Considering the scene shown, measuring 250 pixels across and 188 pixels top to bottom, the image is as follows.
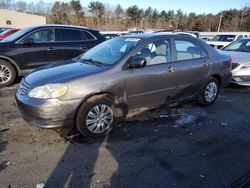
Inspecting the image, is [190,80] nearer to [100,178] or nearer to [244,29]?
[100,178]

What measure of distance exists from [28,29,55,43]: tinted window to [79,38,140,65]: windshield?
11.2ft

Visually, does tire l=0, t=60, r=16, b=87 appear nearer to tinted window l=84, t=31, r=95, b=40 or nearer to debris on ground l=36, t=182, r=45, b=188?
tinted window l=84, t=31, r=95, b=40

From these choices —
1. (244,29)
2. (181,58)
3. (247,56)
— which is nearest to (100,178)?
(181,58)

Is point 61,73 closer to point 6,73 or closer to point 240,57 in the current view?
point 6,73

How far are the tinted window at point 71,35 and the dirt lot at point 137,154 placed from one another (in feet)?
12.4

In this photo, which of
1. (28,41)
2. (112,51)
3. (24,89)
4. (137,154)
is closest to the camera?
(137,154)

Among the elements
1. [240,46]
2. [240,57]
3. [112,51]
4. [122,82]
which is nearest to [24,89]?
[122,82]

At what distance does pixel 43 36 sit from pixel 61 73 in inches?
174

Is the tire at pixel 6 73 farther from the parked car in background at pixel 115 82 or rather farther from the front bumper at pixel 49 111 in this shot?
the front bumper at pixel 49 111

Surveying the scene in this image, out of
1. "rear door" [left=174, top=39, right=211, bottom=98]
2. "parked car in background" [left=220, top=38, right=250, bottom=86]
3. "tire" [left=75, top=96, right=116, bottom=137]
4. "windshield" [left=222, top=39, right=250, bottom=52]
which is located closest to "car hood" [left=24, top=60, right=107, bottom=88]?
"tire" [left=75, top=96, right=116, bottom=137]

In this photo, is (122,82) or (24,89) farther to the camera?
(122,82)

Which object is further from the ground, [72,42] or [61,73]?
[72,42]

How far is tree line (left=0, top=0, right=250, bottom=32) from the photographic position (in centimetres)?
6675

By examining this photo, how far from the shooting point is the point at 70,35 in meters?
8.81
